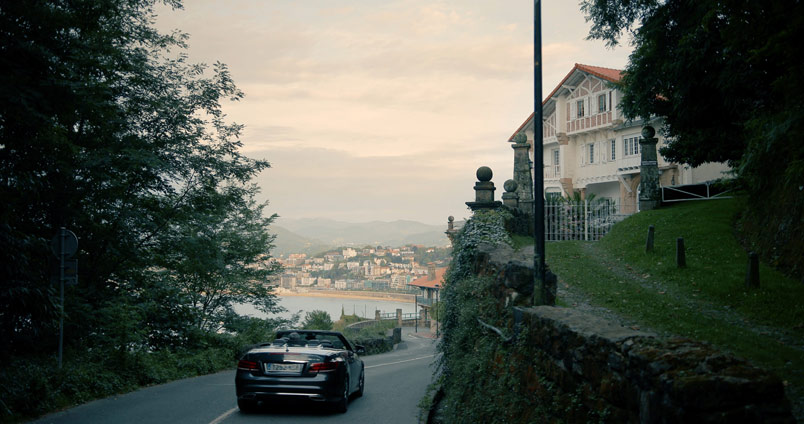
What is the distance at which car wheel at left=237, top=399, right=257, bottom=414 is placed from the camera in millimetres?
10180

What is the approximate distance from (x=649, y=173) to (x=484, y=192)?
943 cm

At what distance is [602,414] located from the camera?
427 cm

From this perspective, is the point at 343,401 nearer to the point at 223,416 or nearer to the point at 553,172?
the point at 223,416

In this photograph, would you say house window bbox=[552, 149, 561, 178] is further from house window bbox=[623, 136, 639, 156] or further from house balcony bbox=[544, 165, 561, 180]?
house window bbox=[623, 136, 639, 156]

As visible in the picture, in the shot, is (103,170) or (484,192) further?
(484,192)

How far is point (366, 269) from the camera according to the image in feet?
390

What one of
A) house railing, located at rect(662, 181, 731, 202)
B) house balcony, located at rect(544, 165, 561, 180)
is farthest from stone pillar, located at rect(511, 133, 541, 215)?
house balcony, located at rect(544, 165, 561, 180)

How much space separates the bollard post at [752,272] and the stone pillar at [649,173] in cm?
1226

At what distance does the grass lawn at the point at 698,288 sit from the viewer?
8.76 metres

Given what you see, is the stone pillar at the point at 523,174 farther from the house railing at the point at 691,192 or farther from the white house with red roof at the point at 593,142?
the white house with red roof at the point at 593,142

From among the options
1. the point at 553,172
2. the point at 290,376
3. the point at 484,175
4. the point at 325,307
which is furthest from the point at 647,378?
the point at 325,307

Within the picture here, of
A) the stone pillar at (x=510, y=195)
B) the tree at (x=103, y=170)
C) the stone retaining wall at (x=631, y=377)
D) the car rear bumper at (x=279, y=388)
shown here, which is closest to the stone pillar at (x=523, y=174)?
the stone pillar at (x=510, y=195)

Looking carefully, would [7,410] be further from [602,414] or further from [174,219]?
[174,219]

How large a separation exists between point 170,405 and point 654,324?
8505 mm
